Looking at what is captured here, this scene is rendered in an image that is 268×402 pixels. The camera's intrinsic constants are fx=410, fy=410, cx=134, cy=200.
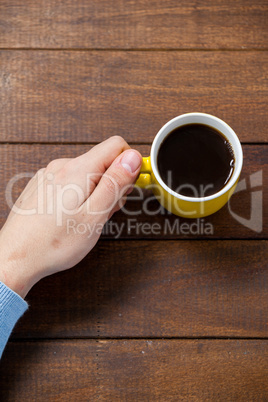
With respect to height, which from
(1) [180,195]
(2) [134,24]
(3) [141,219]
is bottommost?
(3) [141,219]

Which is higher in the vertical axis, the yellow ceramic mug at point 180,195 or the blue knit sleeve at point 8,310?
the yellow ceramic mug at point 180,195

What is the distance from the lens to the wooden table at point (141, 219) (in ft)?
2.45

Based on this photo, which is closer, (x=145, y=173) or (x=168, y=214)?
(x=145, y=173)

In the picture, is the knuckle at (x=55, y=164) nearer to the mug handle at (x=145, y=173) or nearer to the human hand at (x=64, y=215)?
the human hand at (x=64, y=215)

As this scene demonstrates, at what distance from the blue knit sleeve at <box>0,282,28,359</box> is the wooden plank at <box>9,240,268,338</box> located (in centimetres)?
6

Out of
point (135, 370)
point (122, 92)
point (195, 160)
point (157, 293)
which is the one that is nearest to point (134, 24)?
point (122, 92)

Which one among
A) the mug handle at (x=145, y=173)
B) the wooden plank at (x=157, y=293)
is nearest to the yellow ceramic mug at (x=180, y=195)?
the mug handle at (x=145, y=173)

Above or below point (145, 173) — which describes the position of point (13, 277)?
below

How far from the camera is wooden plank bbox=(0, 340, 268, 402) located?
743mm

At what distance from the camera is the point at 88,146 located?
800mm

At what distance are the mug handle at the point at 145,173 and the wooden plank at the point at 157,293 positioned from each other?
144 millimetres

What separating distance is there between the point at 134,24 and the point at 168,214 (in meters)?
0.39

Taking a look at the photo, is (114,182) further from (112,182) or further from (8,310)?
(8,310)

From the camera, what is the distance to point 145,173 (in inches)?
26.9
